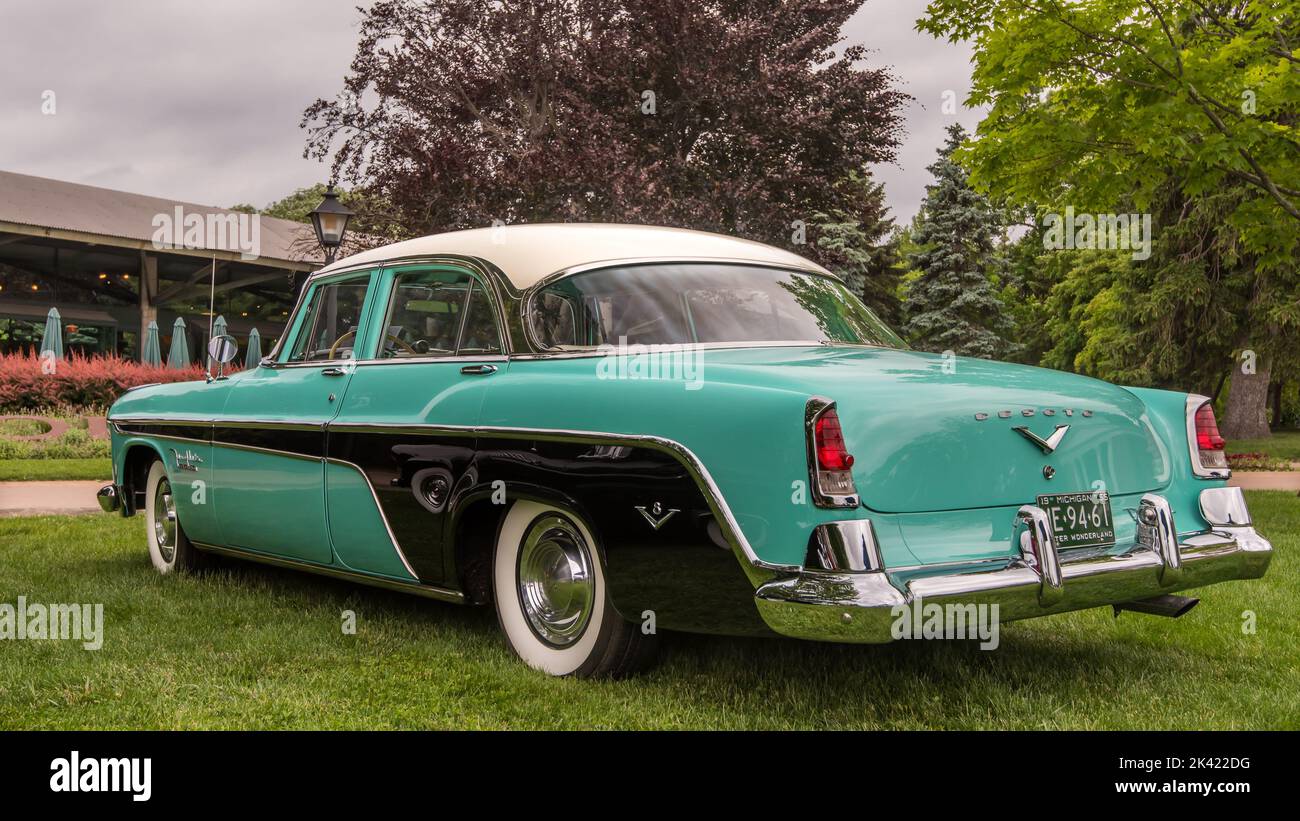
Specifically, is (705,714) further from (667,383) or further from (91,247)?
(91,247)

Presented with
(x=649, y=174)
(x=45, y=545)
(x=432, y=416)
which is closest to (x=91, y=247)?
(x=649, y=174)

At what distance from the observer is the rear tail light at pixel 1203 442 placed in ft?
15.1

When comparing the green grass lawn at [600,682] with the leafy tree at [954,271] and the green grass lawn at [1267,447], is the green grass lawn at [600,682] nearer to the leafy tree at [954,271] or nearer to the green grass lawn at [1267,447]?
the green grass lawn at [1267,447]

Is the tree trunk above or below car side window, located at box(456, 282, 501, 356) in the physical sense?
below

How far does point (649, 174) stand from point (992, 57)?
848 centimetres

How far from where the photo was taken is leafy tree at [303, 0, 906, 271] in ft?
60.7

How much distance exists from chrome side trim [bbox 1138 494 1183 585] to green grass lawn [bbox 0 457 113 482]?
11.4 metres

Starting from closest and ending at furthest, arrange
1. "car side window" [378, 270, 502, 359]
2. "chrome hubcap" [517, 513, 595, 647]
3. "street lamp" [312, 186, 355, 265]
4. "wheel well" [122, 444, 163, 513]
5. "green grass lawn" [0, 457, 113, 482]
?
"chrome hubcap" [517, 513, 595, 647]
"car side window" [378, 270, 502, 359]
"wheel well" [122, 444, 163, 513]
"street lamp" [312, 186, 355, 265]
"green grass lawn" [0, 457, 113, 482]

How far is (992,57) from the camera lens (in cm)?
1059

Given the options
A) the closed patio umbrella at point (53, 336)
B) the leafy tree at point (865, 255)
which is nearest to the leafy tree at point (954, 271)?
the leafy tree at point (865, 255)

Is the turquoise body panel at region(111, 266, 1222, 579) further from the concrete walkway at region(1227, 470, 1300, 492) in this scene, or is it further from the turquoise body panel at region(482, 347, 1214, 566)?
the concrete walkway at region(1227, 470, 1300, 492)

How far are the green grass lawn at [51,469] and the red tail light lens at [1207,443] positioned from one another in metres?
11.4

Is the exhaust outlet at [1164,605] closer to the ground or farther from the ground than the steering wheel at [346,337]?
closer to the ground

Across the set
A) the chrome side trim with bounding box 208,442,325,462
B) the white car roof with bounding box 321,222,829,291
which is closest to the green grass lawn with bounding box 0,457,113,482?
the chrome side trim with bounding box 208,442,325,462
